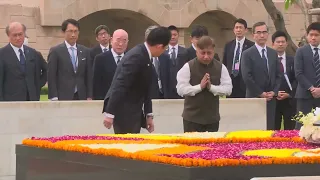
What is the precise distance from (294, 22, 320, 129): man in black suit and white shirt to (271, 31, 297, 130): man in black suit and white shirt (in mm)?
487

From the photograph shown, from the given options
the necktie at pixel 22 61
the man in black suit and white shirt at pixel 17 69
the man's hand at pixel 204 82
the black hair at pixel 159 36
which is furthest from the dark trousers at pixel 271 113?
the black hair at pixel 159 36

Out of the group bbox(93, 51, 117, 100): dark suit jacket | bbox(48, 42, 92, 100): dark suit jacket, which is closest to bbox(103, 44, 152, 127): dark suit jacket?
bbox(93, 51, 117, 100): dark suit jacket

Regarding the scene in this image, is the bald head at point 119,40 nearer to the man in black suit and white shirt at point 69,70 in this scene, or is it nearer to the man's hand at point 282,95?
the man in black suit and white shirt at point 69,70

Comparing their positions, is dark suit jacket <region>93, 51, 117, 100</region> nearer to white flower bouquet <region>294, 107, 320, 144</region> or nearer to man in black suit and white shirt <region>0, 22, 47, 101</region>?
man in black suit and white shirt <region>0, 22, 47, 101</region>

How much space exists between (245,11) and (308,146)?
64.6 feet

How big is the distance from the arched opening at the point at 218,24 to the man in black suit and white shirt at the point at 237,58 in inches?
494

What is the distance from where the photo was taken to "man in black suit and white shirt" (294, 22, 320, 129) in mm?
14242

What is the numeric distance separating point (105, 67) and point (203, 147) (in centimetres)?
563

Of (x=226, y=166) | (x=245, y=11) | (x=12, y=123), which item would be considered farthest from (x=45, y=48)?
(x=226, y=166)

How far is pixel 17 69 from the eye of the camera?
13.4 metres

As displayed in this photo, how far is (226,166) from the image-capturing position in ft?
22.3

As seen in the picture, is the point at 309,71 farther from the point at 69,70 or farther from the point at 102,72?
the point at 69,70

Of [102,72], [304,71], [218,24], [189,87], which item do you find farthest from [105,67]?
[218,24]

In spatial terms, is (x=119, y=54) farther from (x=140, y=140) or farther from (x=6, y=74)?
(x=140, y=140)
